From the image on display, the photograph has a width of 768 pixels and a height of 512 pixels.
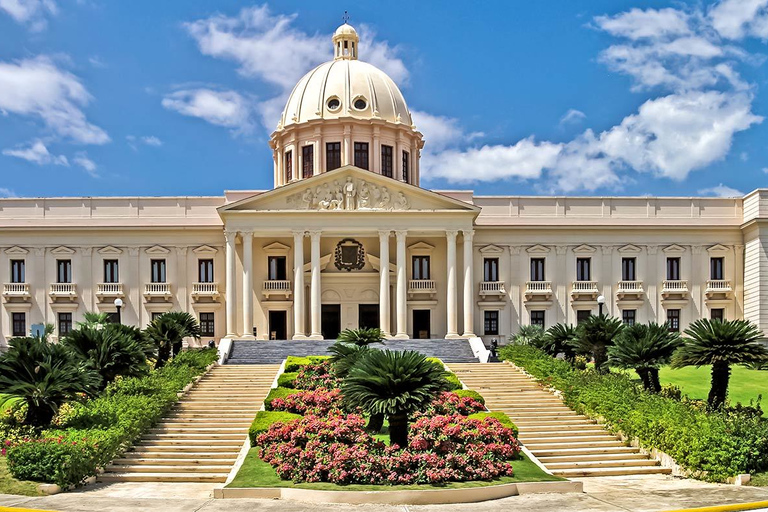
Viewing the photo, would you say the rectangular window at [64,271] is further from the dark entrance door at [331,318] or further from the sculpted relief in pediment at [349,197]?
the dark entrance door at [331,318]

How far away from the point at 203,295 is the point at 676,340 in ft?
104

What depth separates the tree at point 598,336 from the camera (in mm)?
34938

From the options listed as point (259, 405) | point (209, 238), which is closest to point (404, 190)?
point (209, 238)

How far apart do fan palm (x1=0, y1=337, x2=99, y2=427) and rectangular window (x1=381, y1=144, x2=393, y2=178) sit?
3646cm

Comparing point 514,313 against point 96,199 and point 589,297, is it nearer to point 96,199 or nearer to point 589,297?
point 589,297

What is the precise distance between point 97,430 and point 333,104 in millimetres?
39852

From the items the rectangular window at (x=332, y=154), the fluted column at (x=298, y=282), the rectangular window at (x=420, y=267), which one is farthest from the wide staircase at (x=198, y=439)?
the rectangular window at (x=332, y=154)

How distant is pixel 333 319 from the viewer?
5341 centimetres

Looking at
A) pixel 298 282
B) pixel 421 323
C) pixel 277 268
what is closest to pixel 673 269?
pixel 421 323

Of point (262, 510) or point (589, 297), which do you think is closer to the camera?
point (262, 510)

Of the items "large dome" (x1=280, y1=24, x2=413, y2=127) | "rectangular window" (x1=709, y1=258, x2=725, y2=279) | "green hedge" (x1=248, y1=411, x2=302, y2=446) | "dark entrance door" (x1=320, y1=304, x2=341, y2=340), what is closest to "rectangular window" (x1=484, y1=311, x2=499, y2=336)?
"dark entrance door" (x1=320, y1=304, x2=341, y2=340)

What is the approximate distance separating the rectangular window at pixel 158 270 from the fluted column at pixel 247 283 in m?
7.05

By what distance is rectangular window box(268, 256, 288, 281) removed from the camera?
53750mm

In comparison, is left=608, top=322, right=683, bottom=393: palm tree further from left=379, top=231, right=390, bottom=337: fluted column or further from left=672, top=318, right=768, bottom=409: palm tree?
left=379, top=231, right=390, bottom=337: fluted column
